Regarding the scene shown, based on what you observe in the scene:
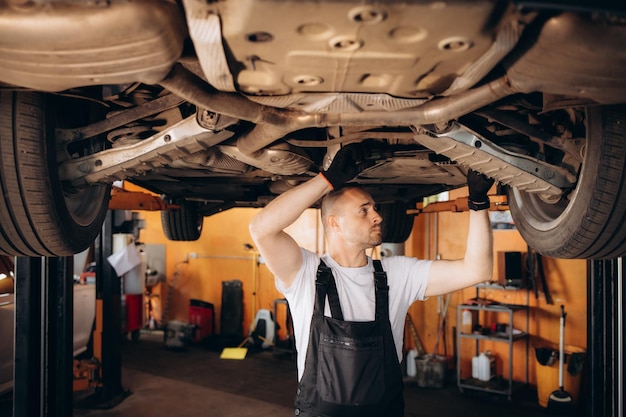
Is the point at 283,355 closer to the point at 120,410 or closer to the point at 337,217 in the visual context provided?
the point at 120,410

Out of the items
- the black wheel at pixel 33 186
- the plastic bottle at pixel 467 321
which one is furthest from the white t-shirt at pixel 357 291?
the plastic bottle at pixel 467 321

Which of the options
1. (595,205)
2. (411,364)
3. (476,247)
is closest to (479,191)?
(476,247)

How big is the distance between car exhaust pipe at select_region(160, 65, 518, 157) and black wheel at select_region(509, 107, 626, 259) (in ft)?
1.77

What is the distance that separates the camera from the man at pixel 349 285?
67.3 inches

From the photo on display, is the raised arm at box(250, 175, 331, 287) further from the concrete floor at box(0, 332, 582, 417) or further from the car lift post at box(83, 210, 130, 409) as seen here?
the car lift post at box(83, 210, 130, 409)

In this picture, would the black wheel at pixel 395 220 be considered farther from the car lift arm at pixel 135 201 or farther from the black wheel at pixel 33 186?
the black wheel at pixel 33 186

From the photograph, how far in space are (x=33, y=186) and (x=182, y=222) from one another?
90.4 inches

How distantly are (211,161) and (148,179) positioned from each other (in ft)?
3.10

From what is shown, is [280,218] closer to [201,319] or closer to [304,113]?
[304,113]

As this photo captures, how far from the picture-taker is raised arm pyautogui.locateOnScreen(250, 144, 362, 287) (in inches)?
68.3

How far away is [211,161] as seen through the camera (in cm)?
198

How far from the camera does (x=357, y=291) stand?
1.86 meters

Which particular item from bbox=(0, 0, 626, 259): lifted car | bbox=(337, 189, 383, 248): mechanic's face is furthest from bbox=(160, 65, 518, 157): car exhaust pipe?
bbox=(337, 189, 383, 248): mechanic's face

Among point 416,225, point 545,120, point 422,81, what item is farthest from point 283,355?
point 422,81
